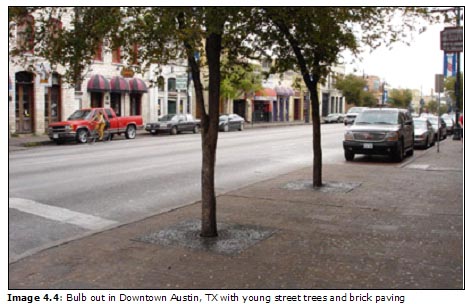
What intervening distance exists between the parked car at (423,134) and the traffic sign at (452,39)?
10.3 meters

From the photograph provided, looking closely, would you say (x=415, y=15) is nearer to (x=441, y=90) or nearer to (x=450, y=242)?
(x=450, y=242)

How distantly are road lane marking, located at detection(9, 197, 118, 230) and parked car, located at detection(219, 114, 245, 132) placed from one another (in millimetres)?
29527

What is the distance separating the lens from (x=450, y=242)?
7.18 meters

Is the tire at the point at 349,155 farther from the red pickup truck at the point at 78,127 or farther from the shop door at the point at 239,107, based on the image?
the shop door at the point at 239,107

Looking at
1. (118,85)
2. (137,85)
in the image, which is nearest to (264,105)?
(137,85)

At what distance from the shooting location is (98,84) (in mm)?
35312

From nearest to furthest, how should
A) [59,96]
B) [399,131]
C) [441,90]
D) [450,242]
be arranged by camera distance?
[450,242] → [399,131] → [441,90] → [59,96]

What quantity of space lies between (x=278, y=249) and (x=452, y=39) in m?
9.18

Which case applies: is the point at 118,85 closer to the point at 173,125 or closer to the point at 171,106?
the point at 173,125

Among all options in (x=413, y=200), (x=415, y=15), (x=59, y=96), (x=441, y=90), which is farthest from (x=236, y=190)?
(x=59, y=96)

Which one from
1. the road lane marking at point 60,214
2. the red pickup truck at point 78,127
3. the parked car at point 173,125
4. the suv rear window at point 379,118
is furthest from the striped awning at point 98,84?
the road lane marking at point 60,214

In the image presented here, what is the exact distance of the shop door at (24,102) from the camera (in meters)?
30.6

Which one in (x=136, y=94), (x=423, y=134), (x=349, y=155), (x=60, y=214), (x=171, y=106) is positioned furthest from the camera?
(x=171, y=106)

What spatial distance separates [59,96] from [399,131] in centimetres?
2278
